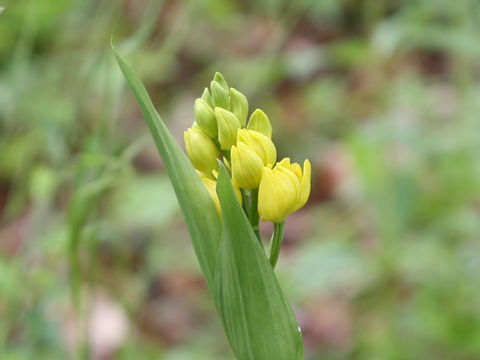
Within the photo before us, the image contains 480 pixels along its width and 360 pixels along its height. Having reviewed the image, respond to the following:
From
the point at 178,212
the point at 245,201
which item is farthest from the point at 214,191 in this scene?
the point at 178,212

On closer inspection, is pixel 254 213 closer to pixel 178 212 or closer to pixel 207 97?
pixel 207 97

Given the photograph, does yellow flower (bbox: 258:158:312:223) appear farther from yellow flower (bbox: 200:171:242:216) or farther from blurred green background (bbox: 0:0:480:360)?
blurred green background (bbox: 0:0:480:360)

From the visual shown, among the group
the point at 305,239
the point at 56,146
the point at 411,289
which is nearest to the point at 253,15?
the point at 305,239

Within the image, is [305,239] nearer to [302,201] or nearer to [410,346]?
[410,346]

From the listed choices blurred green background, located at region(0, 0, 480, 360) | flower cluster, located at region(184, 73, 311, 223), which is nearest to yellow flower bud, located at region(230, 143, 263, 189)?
flower cluster, located at region(184, 73, 311, 223)

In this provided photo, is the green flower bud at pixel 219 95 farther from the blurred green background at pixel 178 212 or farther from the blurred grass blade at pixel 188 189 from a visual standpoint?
the blurred green background at pixel 178 212

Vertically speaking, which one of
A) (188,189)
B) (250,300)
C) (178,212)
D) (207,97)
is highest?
(178,212)

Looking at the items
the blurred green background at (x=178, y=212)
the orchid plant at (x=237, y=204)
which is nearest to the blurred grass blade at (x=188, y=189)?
the orchid plant at (x=237, y=204)
